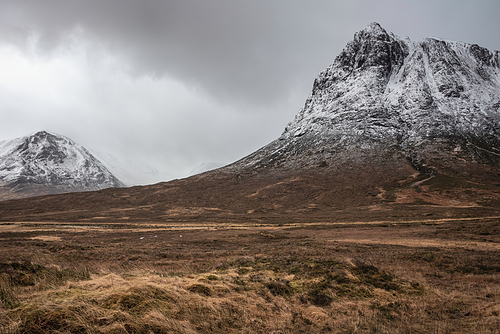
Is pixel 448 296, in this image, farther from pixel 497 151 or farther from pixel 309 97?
pixel 309 97

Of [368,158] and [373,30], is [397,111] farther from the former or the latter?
[373,30]

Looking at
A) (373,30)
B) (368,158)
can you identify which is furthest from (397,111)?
(373,30)

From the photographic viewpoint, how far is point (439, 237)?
1043 inches

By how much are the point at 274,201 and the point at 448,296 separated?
249 feet

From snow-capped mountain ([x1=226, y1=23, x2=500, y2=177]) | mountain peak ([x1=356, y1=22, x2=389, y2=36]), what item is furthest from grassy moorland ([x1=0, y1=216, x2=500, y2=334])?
mountain peak ([x1=356, y1=22, x2=389, y2=36])

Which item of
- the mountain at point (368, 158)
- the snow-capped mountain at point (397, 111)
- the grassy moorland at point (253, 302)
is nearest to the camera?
the grassy moorland at point (253, 302)

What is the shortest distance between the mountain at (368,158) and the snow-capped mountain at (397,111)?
0.60 metres

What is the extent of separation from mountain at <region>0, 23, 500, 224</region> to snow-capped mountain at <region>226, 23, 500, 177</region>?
603mm

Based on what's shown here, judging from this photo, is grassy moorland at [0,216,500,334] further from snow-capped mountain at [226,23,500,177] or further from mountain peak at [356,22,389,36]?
mountain peak at [356,22,389,36]

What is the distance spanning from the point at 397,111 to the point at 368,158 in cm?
4251

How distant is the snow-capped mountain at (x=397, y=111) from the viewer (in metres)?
106

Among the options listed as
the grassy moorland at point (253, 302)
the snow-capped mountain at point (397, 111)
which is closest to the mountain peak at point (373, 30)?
the snow-capped mountain at point (397, 111)

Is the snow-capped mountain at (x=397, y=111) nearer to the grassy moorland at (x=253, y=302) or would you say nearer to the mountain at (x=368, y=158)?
the mountain at (x=368, y=158)

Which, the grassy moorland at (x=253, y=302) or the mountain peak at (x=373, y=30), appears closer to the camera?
the grassy moorland at (x=253, y=302)
